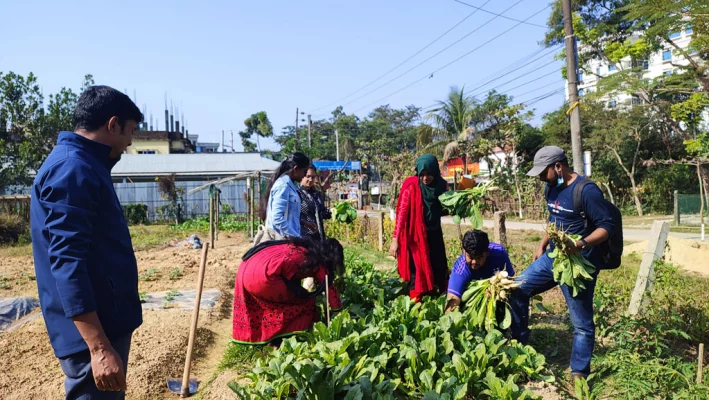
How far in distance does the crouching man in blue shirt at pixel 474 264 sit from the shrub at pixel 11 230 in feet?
50.7

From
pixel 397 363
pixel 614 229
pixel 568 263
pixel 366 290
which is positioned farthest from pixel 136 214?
pixel 614 229

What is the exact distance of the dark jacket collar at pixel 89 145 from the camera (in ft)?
7.44

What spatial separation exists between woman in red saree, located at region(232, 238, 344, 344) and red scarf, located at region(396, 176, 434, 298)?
110cm

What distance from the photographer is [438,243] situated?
529 centimetres

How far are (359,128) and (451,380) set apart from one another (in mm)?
56413

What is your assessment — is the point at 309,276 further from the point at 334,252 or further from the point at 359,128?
the point at 359,128

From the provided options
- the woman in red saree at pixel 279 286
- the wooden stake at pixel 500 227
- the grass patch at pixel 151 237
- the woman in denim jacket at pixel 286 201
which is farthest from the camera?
the grass patch at pixel 151 237

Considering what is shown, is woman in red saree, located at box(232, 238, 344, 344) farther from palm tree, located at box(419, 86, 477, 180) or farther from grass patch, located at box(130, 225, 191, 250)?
palm tree, located at box(419, 86, 477, 180)

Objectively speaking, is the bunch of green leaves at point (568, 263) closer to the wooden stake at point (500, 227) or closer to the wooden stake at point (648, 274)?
the wooden stake at point (648, 274)

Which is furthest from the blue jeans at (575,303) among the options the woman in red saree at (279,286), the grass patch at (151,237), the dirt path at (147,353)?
the grass patch at (151,237)

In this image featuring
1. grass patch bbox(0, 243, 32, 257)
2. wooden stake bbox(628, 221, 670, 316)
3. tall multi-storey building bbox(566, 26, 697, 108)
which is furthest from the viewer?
tall multi-storey building bbox(566, 26, 697, 108)

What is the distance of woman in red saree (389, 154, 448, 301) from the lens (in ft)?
17.0

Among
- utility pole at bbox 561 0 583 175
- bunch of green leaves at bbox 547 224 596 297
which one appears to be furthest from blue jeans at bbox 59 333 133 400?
utility pole at bbox 561 0 583 175

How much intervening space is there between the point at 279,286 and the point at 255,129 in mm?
51032
